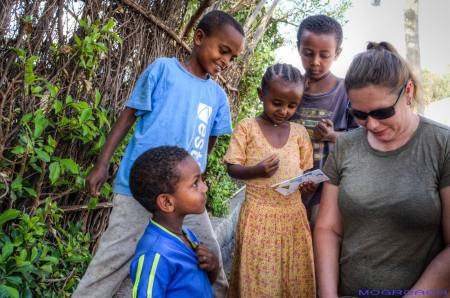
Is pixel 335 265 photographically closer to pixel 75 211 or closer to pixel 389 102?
pixel 389 102

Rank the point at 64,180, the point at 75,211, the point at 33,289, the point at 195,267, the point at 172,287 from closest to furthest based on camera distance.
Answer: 1. the point at 172,287
2. the point at 195,267
3. the point at 33,289
4. the point at 64,180
5. the point at 75,211

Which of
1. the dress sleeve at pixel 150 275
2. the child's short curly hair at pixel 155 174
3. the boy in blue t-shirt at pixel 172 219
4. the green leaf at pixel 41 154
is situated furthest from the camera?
the green leaf at pixel 41 154

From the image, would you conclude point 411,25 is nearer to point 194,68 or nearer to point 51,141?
point 194,68

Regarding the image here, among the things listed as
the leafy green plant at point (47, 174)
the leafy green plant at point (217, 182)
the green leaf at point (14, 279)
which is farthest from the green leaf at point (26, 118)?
the leafy green plant at point (217, 182)

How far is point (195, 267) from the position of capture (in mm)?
1992

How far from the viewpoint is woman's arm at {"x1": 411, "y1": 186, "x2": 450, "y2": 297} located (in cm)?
161

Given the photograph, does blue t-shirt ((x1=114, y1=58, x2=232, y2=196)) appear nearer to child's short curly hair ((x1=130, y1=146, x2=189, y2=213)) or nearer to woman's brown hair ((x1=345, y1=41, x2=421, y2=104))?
child's short curly hair ((x1=130, y1=146, x2=189, y2=213))

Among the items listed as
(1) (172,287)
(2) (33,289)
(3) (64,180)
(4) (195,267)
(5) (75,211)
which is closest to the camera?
(1) (172,287)

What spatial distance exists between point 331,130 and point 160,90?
43.5 inches

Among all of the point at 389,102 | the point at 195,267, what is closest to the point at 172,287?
the point at 195,267

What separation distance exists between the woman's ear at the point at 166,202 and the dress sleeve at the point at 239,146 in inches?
26.8

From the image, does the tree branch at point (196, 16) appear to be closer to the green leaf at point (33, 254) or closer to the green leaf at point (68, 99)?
the green leaf at point (68, 99)

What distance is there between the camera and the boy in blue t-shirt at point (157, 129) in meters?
2.29

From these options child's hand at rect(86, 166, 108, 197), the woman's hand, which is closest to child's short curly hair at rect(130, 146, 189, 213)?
child's hand at rect(86, 166, 108, 197)
